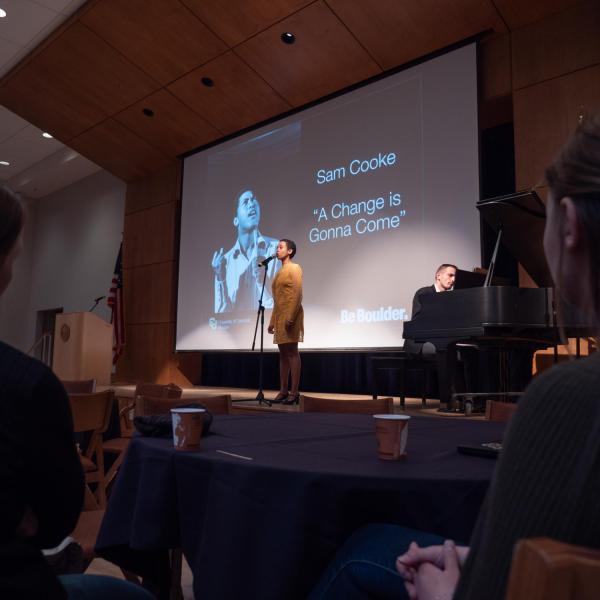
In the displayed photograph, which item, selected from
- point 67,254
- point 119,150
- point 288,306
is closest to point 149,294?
point 119,150

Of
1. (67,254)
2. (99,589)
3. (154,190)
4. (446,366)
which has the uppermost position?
(154,190)

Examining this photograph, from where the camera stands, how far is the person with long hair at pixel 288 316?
5168mm

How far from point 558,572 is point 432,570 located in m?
0.47

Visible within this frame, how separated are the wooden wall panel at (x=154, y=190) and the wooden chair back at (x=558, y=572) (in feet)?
27.9

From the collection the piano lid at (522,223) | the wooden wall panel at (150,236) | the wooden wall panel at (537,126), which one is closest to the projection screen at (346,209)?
the wooden wall panel at (537,126)

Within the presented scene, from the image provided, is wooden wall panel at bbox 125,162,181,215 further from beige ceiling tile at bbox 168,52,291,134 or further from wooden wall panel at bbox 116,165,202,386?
beige ceiling tile at bbox 168,52,291,134

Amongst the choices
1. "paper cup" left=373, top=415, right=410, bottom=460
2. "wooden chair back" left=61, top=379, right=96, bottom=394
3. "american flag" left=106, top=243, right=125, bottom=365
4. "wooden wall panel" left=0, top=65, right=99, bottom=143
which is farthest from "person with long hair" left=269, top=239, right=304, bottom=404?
"wooden wall panel" left=0, top=65, right=99, bottom=143

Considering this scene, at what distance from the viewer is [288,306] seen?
5.19 m

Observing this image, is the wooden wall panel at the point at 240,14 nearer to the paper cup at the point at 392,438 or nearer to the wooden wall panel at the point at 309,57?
the wooden wall panel at the point at 309,57

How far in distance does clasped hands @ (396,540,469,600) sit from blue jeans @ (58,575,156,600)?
0.50 m

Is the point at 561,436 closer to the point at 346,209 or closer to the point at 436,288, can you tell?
the point at 436,288

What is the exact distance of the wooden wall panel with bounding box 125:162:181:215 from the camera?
856 cm

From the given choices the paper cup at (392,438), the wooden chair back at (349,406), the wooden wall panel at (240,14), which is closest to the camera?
the paper cup at (392,438)

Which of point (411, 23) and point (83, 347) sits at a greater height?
point (411, 23)
